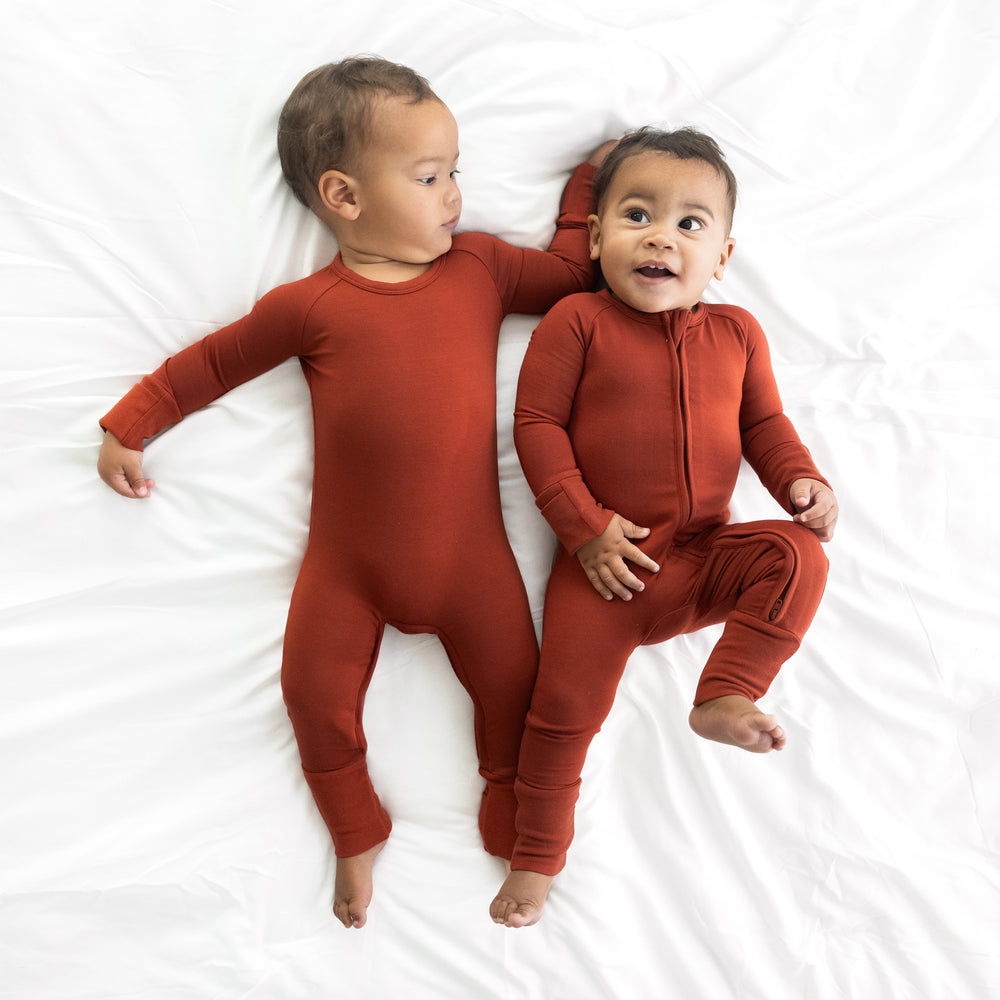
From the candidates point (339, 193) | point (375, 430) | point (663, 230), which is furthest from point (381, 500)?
point (663, 230)

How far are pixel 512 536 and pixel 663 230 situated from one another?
491 millimetres

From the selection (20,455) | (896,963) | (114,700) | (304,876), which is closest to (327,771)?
(304,876)

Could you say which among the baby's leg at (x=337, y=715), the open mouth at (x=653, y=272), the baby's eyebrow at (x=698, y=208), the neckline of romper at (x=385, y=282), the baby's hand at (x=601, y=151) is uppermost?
the baby's hand at (x=601, y=151)

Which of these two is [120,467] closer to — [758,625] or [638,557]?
[638,557]

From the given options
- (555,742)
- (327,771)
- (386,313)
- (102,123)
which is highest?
(102,123)

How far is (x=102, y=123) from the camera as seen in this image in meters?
1.18

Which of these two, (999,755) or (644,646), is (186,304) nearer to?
(644,646)

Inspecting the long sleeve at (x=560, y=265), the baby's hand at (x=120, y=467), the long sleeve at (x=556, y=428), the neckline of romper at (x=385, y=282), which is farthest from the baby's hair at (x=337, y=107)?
the baby's hand at (x=120, y=467)

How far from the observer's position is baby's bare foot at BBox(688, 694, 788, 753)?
98 cm

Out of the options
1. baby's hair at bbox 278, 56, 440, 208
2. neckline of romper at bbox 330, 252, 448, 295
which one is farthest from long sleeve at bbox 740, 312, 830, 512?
baby's hair at bbox 278, 56, 440, 208

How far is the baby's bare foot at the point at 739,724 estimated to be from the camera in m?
0.98

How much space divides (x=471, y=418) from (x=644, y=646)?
446mm

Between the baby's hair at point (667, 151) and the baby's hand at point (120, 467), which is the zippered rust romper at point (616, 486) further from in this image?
the baby's hand at point (120, 467)

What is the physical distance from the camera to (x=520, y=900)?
1.17m
